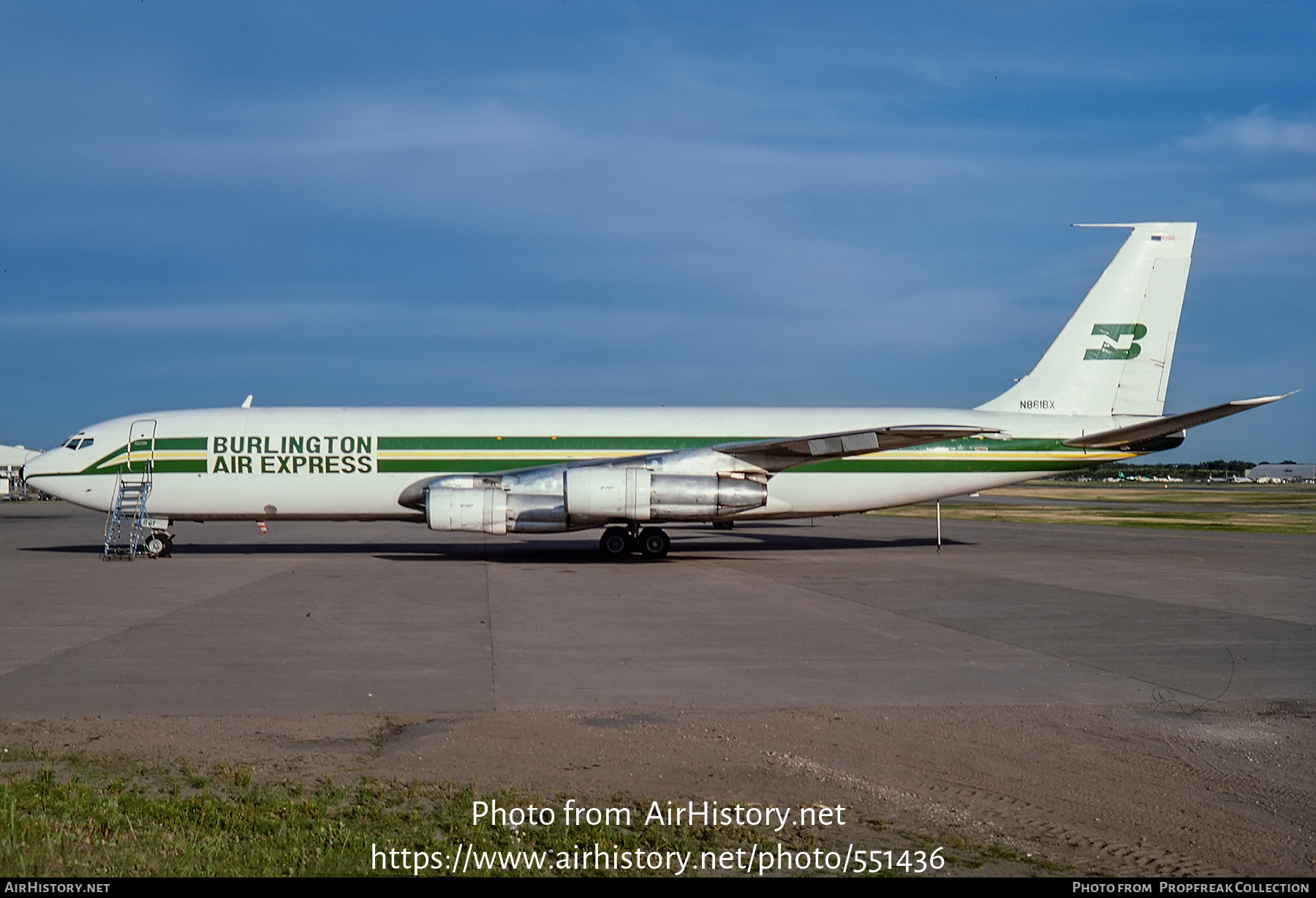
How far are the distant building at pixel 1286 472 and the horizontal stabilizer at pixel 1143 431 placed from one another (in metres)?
157

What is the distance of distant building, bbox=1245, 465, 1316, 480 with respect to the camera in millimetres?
161500

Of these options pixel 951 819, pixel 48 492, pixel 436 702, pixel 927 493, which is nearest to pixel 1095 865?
pixel 951 819

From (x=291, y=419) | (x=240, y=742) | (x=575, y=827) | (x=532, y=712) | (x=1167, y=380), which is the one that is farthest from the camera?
(x=1167, y=380)

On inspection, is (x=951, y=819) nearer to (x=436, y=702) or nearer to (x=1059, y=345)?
(x=436, y=702)

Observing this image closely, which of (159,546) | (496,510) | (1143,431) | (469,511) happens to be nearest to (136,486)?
(159,546)

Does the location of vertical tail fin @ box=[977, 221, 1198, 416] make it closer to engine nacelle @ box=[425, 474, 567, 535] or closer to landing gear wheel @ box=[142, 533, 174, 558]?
engine nacelle @ box=[425, 474, 567, 535]

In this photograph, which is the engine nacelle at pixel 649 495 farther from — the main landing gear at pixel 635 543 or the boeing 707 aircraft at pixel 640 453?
the main landing gear at pixel 635 543

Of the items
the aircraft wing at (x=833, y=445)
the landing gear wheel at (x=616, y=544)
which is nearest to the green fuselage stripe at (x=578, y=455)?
the aircraft wing at (x=833, y=445)

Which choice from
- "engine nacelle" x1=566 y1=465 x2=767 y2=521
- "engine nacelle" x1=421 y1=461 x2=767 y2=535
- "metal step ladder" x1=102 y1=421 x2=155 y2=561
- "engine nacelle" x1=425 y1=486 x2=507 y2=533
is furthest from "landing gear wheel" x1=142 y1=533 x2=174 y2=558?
"engine nacelle" x1=566 y1=465 x2=767 y2=521

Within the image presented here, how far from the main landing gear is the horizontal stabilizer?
998 cm

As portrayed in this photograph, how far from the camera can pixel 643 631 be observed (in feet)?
A: 42.1

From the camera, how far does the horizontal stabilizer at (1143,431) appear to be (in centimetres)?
2311

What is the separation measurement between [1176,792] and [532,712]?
4.56 meters

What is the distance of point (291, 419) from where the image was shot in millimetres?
24281
